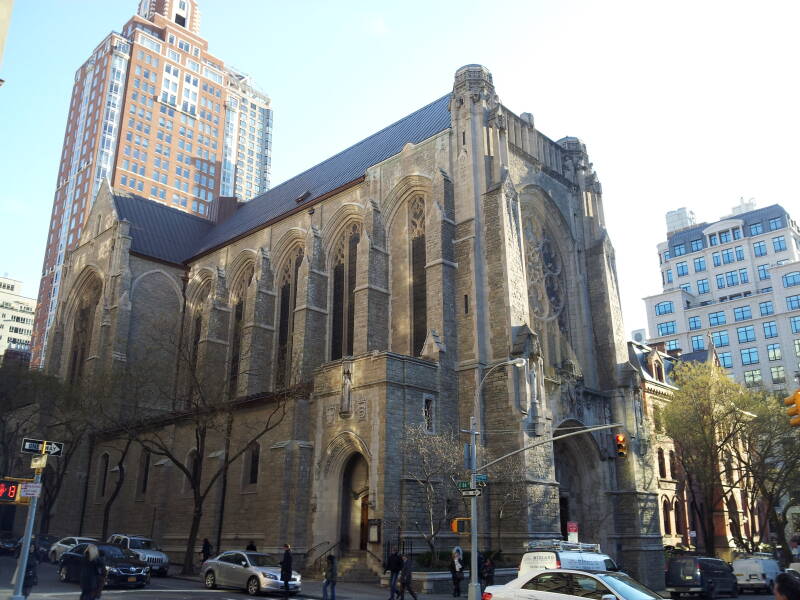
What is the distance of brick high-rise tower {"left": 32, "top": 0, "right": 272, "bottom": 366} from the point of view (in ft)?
300

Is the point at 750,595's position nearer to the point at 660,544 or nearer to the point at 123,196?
the point at 660,544

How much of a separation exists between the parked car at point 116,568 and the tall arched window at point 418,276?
15.1m

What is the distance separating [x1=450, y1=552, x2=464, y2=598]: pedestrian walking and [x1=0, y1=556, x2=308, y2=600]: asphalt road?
5076 mm

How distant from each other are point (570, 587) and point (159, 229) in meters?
48.7

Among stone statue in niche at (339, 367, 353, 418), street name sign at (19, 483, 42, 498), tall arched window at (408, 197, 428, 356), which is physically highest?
tall arched window at (408, 197, 428, 356)

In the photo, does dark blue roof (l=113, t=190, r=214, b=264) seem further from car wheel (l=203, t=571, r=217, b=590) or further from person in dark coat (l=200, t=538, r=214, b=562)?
car wheel (l=203, t=571, r=217, b=590)

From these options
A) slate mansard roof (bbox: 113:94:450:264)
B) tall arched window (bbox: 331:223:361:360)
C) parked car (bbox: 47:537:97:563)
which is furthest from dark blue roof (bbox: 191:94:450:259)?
parked car (bbox: 47:537:97:563)

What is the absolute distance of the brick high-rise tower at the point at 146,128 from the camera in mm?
91375

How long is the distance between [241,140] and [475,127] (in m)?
99.0

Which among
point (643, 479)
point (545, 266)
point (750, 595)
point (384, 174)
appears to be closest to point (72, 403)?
point (384, 174)

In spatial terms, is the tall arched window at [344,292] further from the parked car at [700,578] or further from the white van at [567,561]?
the white van at [567,561]

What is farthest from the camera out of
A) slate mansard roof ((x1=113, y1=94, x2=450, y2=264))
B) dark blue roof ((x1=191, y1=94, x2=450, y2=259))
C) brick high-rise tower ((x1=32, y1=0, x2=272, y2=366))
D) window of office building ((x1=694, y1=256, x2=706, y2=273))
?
brick high-rise tower ((x1=32, y1=0, x2=272, y2=366))

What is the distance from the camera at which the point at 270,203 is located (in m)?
52.9

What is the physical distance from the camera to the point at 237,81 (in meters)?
126
